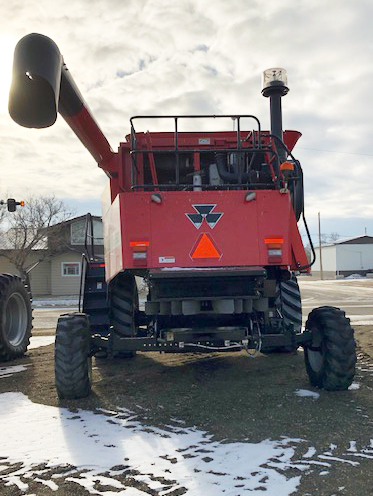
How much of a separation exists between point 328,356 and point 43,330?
925 centimetres

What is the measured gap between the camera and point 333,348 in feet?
17.6

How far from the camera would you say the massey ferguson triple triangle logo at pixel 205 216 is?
516 centimetres

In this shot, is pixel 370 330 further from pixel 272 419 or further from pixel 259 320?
pixel 272 419

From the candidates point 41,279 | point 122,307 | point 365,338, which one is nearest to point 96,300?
point 122,307

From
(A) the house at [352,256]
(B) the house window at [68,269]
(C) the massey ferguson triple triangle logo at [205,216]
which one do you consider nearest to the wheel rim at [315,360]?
(C) the massey ferguson triple triangle logo at [205,216]

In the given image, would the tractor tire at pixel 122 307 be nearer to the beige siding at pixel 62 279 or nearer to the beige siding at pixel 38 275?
the beige siding at pixel 62 279

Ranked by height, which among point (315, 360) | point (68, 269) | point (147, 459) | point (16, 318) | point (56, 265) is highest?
point (56, 265)

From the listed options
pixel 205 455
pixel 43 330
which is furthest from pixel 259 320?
pixel 43 330

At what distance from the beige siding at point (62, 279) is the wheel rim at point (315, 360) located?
25917 millimetres

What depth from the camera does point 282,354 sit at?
321 inches

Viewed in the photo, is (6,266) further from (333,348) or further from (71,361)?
(333,348)

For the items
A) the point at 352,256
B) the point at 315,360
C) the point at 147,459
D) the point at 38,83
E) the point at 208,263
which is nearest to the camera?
the point at 147,459

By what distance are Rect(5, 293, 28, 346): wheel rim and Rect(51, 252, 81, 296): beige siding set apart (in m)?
22.1

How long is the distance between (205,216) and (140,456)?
8.18 feet
